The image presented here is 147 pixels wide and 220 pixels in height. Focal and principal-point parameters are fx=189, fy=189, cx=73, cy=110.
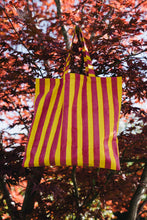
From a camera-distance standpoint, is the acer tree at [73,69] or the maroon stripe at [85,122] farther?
the acer tree at [73,69]

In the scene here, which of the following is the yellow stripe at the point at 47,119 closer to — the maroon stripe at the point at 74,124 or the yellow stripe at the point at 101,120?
the maroon stripe at the point at 74,124

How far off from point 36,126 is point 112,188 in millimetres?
1750

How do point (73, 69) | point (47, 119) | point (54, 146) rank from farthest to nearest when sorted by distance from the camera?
point (73, 69) → point (47, 119) → point (54, 146)

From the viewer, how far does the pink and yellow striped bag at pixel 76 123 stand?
3.05 feet

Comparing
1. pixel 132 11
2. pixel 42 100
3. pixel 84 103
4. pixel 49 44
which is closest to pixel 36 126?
pixel 42 100

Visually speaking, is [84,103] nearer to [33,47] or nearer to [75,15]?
[33,47]

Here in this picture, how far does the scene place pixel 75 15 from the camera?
240 centimetres

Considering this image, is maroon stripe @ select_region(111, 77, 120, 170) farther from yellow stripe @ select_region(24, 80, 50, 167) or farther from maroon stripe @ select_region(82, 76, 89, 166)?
yellow stripe @ select_region(24, 80, 50, 167)

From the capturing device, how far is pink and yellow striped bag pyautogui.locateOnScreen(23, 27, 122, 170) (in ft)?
3.05

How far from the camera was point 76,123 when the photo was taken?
1.00m

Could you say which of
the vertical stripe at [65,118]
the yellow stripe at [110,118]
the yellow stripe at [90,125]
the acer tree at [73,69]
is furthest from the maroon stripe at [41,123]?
the acer tree at [73,69]

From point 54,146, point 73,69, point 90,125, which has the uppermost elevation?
point 73,69

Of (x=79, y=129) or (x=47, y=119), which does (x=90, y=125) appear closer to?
(x=79, y=129)

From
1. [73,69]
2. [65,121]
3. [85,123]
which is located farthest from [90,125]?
[73,69]
